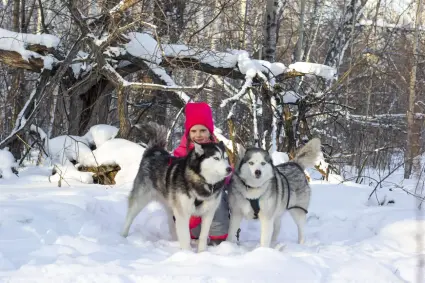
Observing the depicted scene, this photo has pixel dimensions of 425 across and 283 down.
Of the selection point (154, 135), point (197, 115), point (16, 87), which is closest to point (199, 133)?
point (197, 115)

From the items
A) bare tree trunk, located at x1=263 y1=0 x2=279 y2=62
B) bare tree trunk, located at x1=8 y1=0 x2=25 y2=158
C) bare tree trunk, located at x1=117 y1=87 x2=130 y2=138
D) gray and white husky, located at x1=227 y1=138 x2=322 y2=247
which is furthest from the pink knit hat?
bare tree trunk, located at x1=8 y1=0 x2=25 y2=158

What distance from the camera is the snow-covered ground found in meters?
2.74

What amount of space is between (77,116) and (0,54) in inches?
59.5

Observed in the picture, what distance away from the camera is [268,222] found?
385 cm

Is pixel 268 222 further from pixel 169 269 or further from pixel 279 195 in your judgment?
pixel 169 269

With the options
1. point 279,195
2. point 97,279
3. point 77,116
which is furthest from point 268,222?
point 77,116

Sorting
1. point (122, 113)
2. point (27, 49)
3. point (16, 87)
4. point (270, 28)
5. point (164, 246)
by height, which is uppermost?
point (270, 28)

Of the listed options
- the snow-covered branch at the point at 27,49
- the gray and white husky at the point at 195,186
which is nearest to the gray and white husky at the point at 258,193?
Answer: the gray and white husky at the point at 195,186

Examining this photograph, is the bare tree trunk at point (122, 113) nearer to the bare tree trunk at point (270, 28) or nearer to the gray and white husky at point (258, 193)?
the gray and white husky at point (258, 193)

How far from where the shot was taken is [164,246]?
3.82 meters

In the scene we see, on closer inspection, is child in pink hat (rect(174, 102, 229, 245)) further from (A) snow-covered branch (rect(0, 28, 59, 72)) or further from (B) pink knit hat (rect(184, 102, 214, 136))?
(A) snow-covered branch (rect(0, 28, 59, 72))

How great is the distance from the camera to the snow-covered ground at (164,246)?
274cm

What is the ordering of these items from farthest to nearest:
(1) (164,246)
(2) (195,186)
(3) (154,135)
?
(3) (154,135)
(1) (164,246)
(2) (195,186)

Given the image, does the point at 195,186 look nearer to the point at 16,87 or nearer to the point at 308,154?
the point at 308,154
